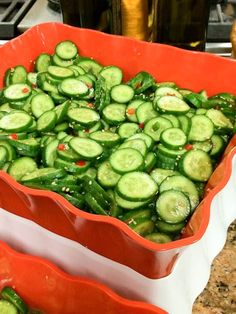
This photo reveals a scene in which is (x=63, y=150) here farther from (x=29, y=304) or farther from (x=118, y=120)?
(x=29, y=304)

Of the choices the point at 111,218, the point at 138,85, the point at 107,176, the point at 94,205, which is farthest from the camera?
the point at 138,85

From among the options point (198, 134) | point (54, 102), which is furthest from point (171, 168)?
point (54, 102)

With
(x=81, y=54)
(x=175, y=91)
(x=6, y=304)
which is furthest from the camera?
(x=81, y=54)

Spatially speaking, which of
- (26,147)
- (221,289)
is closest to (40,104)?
(26,147)

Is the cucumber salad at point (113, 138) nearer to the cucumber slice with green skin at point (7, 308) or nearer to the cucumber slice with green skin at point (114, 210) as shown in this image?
the cucumber slice with green skin at point (114, 210)

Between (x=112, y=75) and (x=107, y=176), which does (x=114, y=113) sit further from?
(x=107, y=176)

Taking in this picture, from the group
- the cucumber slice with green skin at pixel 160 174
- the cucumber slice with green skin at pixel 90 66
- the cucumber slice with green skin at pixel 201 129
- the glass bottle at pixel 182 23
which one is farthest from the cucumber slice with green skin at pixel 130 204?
the glass bottle at pixel 182 23
